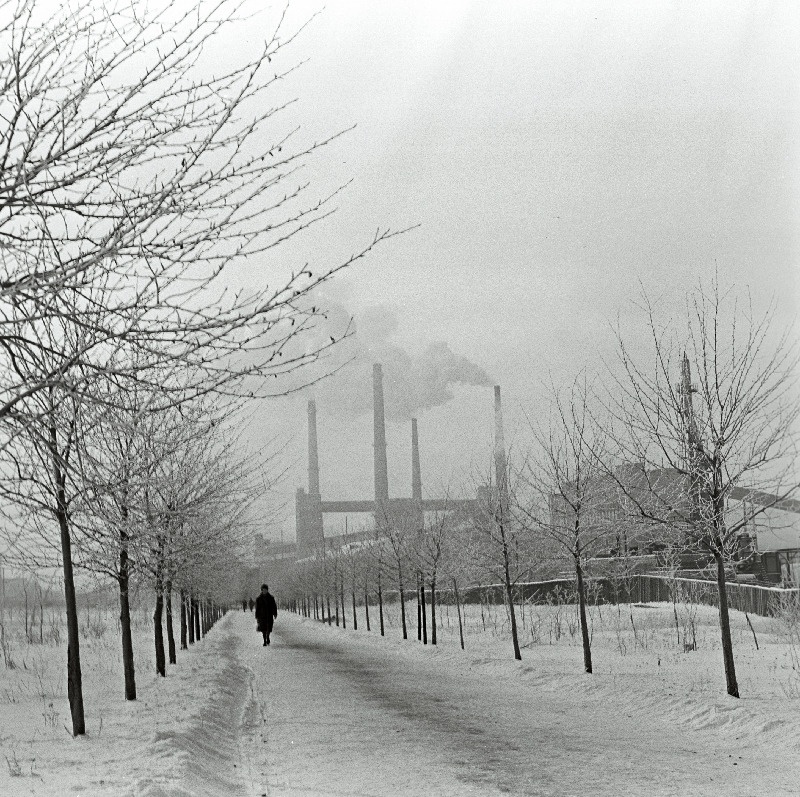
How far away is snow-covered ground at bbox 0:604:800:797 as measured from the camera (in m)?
7.25

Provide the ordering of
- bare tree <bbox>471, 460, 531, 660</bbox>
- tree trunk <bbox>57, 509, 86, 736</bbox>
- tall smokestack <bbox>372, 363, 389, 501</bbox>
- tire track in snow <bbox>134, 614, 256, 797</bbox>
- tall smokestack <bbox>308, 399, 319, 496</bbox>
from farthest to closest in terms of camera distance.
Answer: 1. tall smokestack <bbox>308, 399, 319, 496</bbox>
2. tall smokestack <bbox>372, 363, 389, 501</bbox>
3. bare tree <bbox>471, 460, 531, 660</bbox>
4. tree trunk <bbox>57, 509, 86, 736</bbox>
5. tire track in snow <bbox>134, 614, 256, 797</bbox>

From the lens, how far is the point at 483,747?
8.83 metres

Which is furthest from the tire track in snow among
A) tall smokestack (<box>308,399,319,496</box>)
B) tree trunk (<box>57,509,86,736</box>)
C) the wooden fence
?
tall smokestack (<box>308,399,319,496</box>)

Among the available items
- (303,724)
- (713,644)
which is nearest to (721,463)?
(303,724)

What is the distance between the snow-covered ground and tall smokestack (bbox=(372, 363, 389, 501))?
216 ft

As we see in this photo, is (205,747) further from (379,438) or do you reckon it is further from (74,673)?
(379,438)

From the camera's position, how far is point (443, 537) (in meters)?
28.7

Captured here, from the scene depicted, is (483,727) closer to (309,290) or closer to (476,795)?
(476,795)

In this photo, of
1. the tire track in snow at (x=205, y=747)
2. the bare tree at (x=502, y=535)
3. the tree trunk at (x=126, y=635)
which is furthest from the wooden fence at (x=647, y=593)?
the tree trunk at (x=126, y=635)

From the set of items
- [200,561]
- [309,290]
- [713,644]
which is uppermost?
[309,290]

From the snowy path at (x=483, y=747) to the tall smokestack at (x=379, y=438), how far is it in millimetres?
69891

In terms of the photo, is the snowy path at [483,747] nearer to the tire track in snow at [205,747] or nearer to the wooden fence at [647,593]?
the tire track in snow at [205,747]

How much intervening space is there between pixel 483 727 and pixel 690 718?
7.92 ft

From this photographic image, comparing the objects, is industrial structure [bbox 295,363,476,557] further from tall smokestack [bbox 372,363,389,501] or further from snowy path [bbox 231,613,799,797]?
snowy path [bbox 231,613,799,797]
